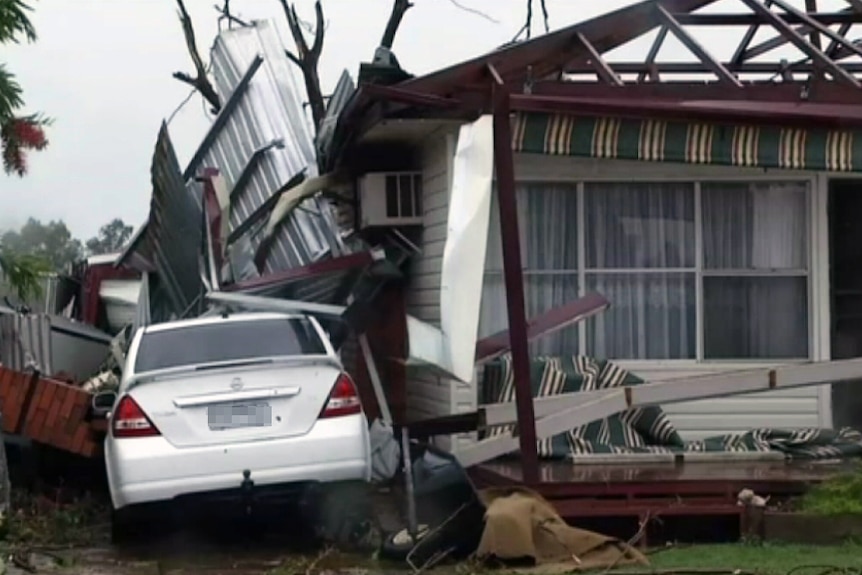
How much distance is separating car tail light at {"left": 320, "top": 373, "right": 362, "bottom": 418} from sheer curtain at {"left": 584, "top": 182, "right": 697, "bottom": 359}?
10.8 ft

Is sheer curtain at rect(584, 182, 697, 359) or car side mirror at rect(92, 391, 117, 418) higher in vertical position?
sheer curtain at rect(584, 182, 697, 359)

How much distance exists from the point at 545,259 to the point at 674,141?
2.28 metres

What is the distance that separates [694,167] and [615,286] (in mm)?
1171

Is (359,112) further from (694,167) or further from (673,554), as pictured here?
(673,554)

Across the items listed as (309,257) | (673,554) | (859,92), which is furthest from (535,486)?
(309,257)

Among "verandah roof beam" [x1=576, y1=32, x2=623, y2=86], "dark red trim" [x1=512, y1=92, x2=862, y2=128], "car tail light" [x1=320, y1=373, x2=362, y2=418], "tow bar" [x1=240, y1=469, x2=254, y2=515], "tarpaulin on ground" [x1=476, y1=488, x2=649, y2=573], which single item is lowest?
"tarpaulin on ground" [x1=476, y1=488, x2=649, y2=573]

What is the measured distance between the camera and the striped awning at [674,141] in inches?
410

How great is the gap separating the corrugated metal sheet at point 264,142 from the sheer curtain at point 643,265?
3.58m

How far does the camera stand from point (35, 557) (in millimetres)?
9859

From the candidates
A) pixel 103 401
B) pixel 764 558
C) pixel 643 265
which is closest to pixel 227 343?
pixel 103 401

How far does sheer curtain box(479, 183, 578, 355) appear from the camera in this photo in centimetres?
1241

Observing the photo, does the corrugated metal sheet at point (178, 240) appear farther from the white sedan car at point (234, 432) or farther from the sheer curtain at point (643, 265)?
the white sedan car at point (234, 432)

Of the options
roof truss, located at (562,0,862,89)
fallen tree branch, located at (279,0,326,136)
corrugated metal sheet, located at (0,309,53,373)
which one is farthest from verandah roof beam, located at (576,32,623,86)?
fallen tree branch, located at (279,0,326,136)

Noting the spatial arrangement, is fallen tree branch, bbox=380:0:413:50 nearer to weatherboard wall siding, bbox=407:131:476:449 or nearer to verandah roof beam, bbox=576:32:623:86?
weatherboard wall siding, bbox=407:131:476:449
